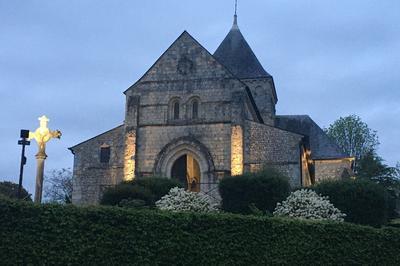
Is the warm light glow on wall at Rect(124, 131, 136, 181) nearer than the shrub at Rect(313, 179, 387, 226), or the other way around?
the shrub at Rect(313, 179, 387, 226)

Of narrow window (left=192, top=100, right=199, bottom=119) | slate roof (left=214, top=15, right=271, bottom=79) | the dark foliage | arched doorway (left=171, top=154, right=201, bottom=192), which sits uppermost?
slate roof (left=214, top=15, right=271, bottom=79)

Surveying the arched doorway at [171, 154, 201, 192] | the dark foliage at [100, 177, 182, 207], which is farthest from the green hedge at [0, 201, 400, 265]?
the arched doorway at [171, 154, 201, 192]

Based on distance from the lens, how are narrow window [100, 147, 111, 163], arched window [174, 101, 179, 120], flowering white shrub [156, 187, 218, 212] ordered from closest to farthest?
flowering white shrub [156, 187, 218, 212], arched window [174, 101, 179, 120], narrow window [100, 147, 111, 163]

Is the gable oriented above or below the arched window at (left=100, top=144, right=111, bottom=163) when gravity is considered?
above

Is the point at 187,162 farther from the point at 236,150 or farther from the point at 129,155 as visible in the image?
the point at 129,155

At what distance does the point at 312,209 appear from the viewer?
2227cm

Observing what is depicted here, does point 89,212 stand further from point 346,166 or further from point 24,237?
point 346,166

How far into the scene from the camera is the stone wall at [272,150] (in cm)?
3206

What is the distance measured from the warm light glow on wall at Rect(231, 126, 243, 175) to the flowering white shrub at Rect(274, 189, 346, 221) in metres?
8.30

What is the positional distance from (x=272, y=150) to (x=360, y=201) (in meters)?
8.87

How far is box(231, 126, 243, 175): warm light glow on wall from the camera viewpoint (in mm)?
31781

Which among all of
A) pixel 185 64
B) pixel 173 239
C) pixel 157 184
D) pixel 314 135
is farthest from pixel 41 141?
pixel 314 135

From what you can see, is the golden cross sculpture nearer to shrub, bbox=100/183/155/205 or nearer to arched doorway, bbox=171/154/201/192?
shrub, bbox=100/183/155/205

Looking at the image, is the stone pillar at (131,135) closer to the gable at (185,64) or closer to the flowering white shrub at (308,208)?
the gable at (185,64)
